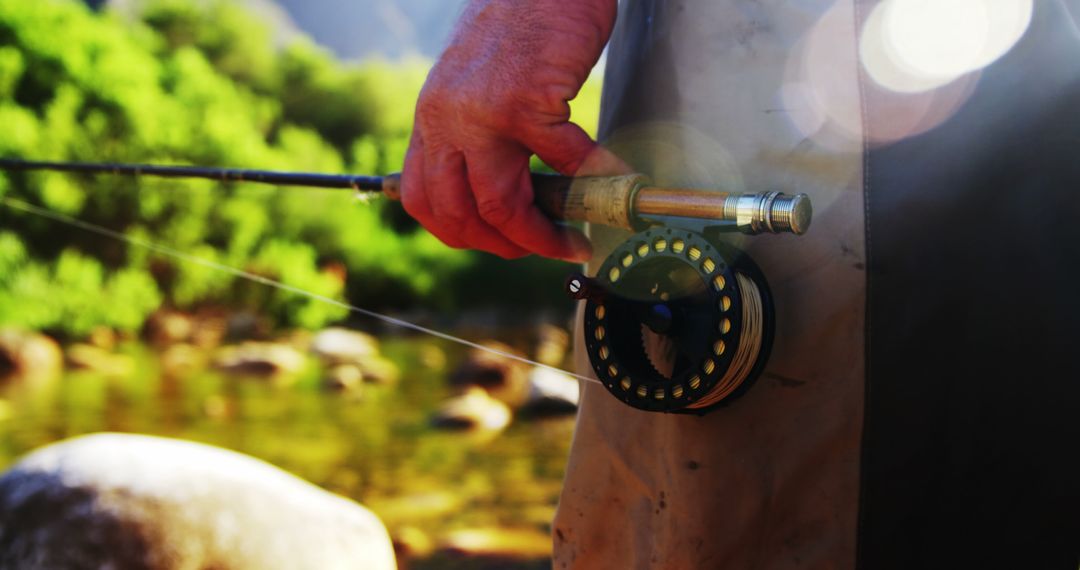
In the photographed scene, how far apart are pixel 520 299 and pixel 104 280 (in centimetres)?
543

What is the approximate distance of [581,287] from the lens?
89cm

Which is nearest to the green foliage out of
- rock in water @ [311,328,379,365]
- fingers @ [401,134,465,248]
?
rock in water @ [311,328,379,365]

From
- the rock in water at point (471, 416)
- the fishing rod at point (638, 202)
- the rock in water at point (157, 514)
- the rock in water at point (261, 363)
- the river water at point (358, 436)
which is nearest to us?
the fishing rod at point (638, 202)

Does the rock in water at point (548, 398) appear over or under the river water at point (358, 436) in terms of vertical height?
over

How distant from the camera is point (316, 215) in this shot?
1119 cm

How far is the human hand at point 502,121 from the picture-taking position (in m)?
0.95

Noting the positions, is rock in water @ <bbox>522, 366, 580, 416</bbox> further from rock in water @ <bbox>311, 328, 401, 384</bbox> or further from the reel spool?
the reel spool

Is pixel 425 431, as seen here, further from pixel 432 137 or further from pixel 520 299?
pixel 520 299

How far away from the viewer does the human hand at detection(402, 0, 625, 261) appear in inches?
37.3

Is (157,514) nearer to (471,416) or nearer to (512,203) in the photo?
(512,203)

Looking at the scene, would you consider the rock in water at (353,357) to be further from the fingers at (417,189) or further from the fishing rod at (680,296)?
the fishing rod at (680,296)

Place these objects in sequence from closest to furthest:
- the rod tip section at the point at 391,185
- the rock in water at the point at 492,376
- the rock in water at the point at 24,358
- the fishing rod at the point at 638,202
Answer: the fishing rod at the point at 638,202, the rod tip section at the point at 391,185, the rock in water at the point at 492,376, the rock in water at the point at 24,358

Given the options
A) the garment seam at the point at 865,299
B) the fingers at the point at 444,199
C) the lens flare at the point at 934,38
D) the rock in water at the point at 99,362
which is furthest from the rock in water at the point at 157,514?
the rock in water at the point at 99,362

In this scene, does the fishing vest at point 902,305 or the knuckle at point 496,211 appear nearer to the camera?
the fishing vest at point 902,305
